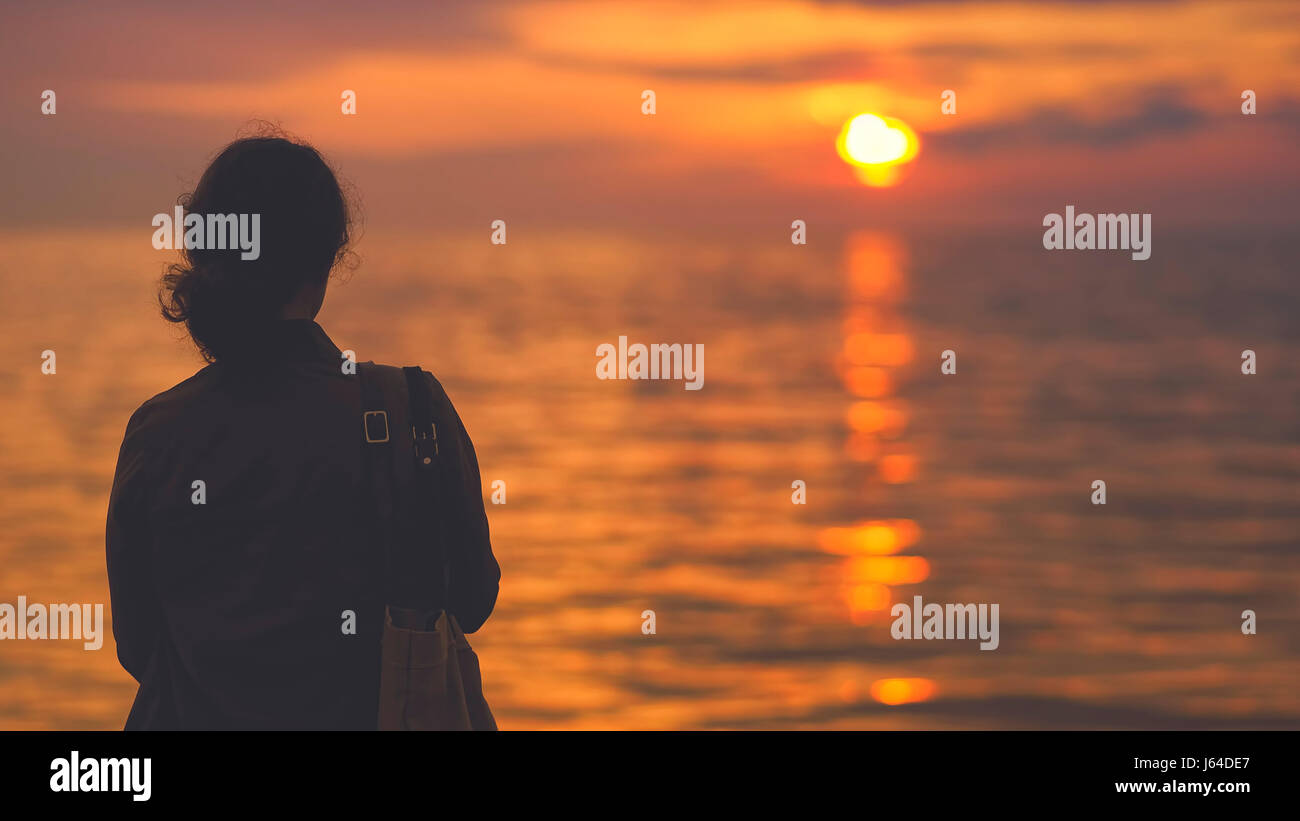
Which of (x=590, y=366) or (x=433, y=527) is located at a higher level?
(x=590, y=366)

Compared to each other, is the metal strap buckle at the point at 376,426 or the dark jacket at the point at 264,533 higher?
the metal strap buckle at the point at 376,426

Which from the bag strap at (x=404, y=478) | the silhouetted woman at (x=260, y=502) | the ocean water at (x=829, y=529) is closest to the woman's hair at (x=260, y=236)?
the silhouetted woman at (x=260, y=502)

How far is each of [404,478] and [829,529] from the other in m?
12.3

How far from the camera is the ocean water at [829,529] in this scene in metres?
9.34

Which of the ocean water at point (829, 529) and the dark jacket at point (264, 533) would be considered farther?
the ocean water at point (829, 529)

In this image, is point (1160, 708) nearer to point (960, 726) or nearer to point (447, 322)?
point (960, 726)

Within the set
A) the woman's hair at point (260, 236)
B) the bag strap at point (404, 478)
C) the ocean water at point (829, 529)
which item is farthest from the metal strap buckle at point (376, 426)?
the ocean water at point (829, 529)

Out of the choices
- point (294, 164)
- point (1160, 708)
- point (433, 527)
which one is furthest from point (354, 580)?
point (1160, 708)

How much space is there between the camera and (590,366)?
33969 mm

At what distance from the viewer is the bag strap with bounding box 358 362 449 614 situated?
2.39 metres

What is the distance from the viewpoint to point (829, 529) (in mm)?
14430

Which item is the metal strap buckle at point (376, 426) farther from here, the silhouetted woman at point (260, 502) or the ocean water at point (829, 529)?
the ocean water at point (829, 529)

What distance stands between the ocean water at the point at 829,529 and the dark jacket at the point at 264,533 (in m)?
0.78

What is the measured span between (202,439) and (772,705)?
711 cm
